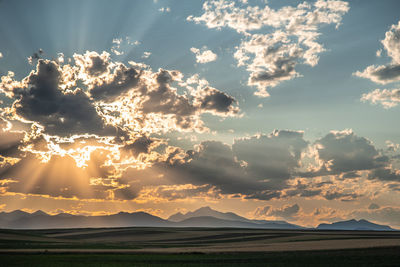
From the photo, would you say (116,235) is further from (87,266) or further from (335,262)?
(335,262)

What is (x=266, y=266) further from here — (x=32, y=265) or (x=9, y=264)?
(x=9, y=264)

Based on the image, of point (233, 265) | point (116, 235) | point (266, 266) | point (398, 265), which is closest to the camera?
point (398, 265)

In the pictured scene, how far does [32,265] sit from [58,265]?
A: 11.0ft

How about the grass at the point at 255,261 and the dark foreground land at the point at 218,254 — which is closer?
the grass at the point at 255,261

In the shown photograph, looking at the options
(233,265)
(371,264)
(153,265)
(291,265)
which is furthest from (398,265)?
(153,265)

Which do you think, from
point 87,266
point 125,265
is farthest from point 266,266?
point 87,266

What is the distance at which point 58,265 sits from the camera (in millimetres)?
48750

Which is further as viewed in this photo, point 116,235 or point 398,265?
point 116,235

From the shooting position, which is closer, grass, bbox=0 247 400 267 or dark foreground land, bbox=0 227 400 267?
grass, bbox=0 247 400 267

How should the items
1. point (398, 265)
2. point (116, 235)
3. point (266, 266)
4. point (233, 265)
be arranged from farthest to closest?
point (116, 235)
point (233, 265)
point (266, 266)
point (398, 265)

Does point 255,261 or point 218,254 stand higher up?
point 255,261

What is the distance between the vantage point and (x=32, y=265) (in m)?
→ 47.9

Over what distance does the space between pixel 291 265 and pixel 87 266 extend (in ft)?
90.1

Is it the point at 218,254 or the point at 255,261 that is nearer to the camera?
the point at 255,261
